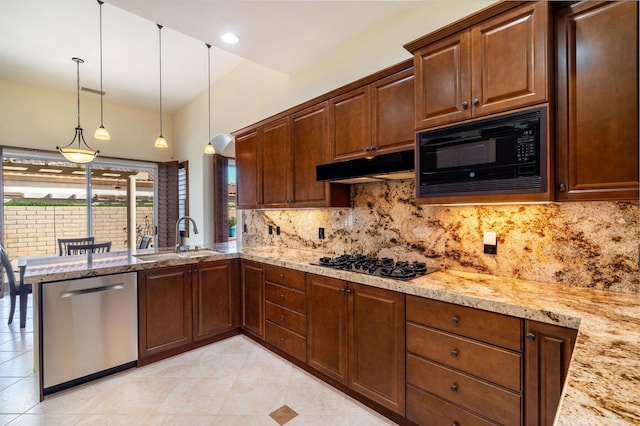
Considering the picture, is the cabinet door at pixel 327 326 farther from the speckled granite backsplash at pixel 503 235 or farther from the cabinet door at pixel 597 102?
the cabinet door at pixel 597 102

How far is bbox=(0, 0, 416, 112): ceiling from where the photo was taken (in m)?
A: 2.37

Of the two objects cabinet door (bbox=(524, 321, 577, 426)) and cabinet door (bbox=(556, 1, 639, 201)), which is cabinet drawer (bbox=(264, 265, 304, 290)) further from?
cabinet door (bbox=(556, 1, 639, 201))

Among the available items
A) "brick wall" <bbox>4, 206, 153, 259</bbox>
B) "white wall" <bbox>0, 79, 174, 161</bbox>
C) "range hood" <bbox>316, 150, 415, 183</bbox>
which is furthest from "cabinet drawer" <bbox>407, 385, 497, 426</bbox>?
"white wall" <bbox>0, 79, 174, 161</bbox>

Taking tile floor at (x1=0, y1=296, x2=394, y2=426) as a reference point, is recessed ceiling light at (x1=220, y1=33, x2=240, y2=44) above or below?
above

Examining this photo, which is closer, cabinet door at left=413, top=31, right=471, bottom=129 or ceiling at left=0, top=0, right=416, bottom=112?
cabinet door at left=413, top=31, right=471, bottom=129

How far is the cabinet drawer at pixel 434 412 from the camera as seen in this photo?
1.57 metres

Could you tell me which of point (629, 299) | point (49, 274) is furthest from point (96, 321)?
point (629, 299)

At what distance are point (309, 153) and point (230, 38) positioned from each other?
125 centimetres

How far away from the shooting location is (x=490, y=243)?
2.01 meters

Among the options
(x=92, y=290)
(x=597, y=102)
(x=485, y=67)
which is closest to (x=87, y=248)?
(x=92, y=290)

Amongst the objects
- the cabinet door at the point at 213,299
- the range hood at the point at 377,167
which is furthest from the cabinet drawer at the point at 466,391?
the cabinet door at the point at 213,299

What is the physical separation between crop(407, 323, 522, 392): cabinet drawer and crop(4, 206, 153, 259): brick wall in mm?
6278

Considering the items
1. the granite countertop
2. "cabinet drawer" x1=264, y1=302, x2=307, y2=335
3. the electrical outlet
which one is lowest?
"cabinet drawer" x1=264, y1=302, x2=307, y2=335

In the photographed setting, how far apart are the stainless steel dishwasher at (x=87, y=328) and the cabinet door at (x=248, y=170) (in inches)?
58.5
